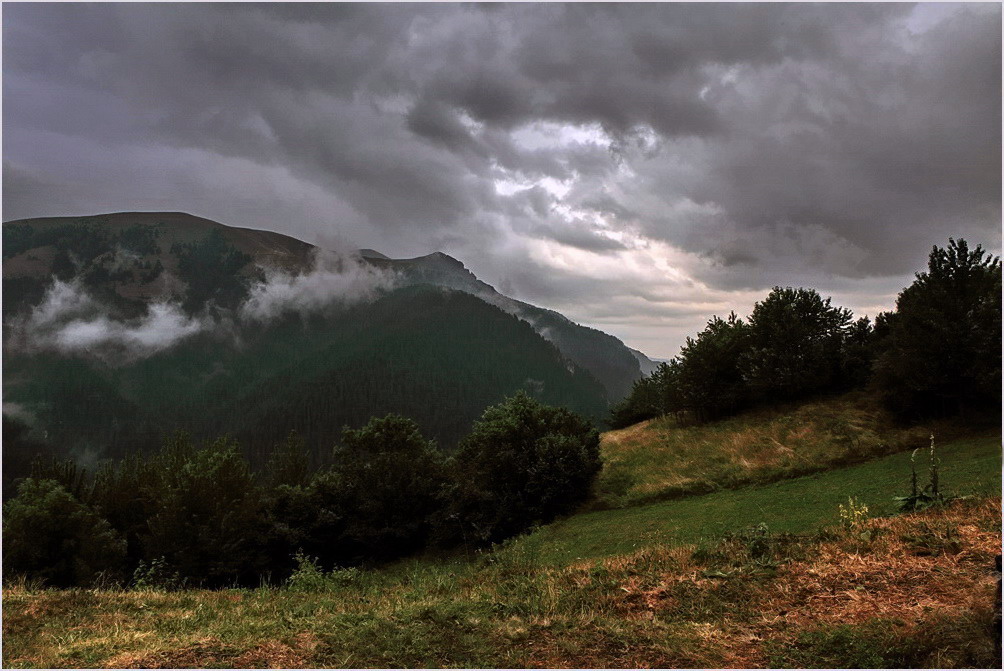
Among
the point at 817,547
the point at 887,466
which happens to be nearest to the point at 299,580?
the point at 817,547

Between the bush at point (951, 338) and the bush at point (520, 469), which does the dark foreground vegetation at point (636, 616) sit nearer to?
the bush at point (951, 338)

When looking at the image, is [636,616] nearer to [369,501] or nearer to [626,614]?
[626,614]

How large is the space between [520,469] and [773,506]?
57.3 feet

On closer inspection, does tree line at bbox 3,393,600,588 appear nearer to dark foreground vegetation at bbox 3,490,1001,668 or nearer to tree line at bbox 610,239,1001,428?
tree line at bbox 610,239,1001,428

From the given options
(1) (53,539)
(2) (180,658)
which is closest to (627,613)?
(2) (180,658)

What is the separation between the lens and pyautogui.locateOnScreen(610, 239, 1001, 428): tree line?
27266mm

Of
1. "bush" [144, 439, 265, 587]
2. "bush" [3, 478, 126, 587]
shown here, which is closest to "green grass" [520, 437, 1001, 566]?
"bush" [144, 439, 265, 587]

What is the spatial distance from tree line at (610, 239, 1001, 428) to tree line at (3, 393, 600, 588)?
11878 mm

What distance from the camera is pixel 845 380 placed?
38.9 meters

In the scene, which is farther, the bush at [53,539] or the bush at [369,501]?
the bush at [369,501]

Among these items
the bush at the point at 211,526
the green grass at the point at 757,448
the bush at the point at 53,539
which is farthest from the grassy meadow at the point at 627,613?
the bush at the point at 53,539

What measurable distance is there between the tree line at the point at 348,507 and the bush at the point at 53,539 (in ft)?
0.25

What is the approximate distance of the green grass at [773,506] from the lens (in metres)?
16.9

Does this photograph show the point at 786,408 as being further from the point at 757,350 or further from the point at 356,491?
the point at 356,491
